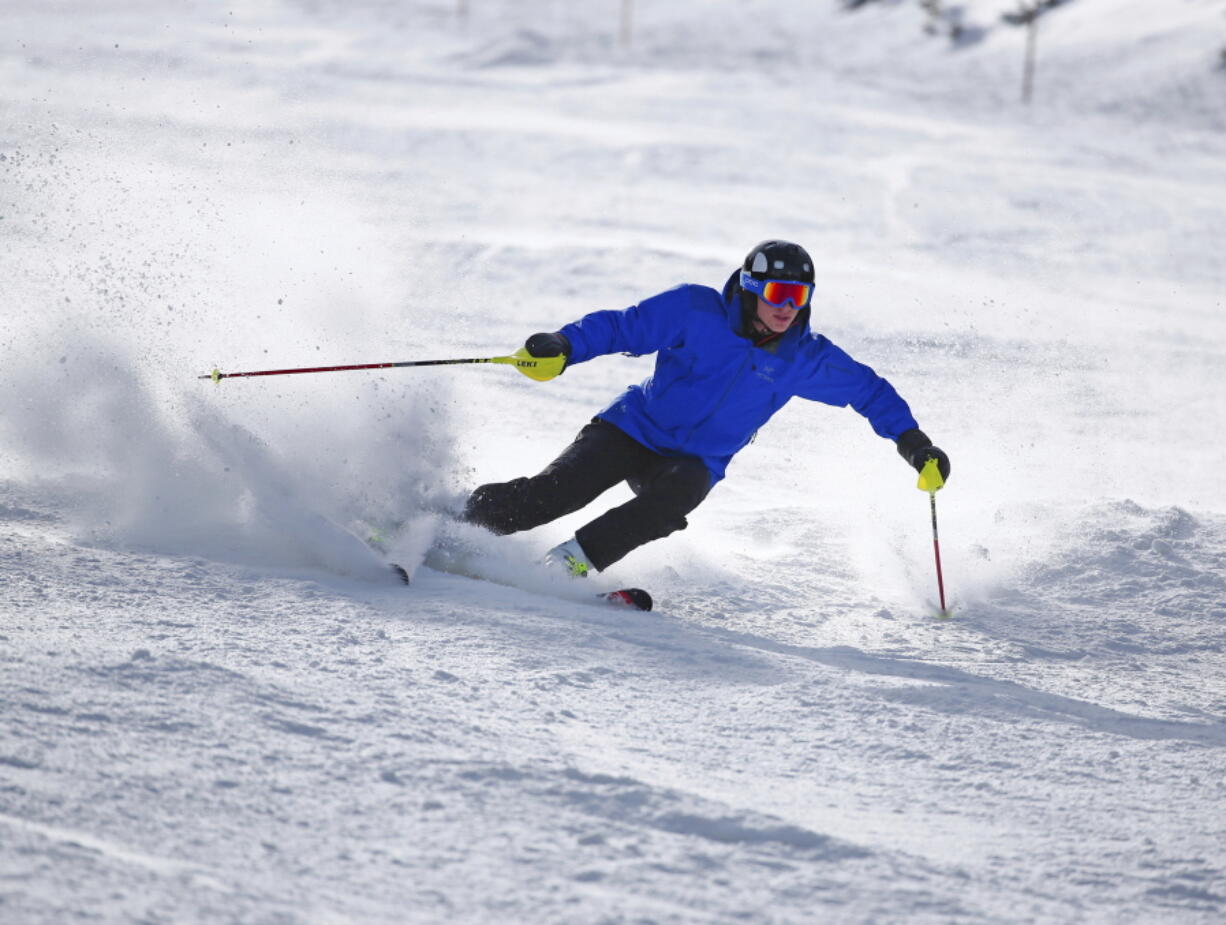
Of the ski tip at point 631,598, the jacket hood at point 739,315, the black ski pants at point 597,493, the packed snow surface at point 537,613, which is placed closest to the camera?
the packed snow surface at point 537,613

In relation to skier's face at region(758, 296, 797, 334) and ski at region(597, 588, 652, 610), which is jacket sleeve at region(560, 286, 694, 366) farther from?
ski at region(597, 588, 652, 610)

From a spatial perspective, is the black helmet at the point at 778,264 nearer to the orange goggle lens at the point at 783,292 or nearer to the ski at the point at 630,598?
the orange goggle lens at the point at 783,292

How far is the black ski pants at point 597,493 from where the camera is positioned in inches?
157

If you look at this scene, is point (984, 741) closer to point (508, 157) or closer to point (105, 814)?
point (105, 814)

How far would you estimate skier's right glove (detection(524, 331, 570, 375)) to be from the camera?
4117 millimetres

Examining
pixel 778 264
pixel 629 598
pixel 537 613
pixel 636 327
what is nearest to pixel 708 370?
pixel 636 327

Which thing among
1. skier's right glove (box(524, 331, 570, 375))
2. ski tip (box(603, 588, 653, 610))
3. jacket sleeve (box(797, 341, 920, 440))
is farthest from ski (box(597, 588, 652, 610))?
jacket sleeve (box(797, 341, 920, 440))

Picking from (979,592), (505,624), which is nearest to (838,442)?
(979,592)

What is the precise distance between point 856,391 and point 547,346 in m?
1.11

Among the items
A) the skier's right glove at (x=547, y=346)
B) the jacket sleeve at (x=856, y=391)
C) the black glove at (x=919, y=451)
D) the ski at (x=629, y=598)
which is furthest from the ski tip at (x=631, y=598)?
the black glove at (x=919, y=451)

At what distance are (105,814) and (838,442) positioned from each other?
514cm

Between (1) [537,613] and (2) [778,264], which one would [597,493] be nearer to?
(1) [537,613]

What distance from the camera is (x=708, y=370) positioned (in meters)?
4.25

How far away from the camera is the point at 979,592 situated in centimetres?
450
